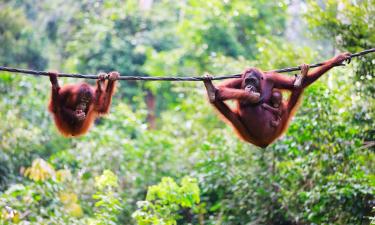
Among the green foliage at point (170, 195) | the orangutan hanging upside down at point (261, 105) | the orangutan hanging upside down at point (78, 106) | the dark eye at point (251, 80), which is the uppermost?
the orangutan hanging upside down at point (78, 106)

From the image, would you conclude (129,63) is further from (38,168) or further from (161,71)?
(38,168)

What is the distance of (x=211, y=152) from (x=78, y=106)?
2598mm

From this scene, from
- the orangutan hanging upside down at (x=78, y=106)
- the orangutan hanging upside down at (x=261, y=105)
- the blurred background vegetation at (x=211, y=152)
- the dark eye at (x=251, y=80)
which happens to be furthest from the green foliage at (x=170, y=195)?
the dark eye at (x=251, y=80)

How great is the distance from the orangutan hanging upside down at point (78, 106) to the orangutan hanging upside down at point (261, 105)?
1385 mm

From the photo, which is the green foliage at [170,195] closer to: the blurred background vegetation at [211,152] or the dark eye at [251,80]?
the blurred background vegetation at [211,152]

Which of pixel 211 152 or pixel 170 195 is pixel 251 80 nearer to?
pixel 170 195

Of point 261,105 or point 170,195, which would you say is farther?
→ point 170,195

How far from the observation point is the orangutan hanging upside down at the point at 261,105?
17.7 ft

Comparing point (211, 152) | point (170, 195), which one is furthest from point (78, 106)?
point (211, 152)

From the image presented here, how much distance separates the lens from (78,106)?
6.12 m

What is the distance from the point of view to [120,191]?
26.9ft

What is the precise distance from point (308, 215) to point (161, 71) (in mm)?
8179

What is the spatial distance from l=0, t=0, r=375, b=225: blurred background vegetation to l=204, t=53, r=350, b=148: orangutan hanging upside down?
0.96 m

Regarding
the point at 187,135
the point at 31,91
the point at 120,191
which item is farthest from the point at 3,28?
the point at 120,191
